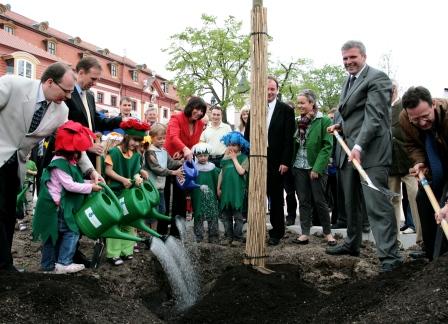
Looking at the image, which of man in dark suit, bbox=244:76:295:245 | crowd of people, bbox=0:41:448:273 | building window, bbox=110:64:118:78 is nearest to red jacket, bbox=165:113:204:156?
crowd of people, bbox=0:41:448:273

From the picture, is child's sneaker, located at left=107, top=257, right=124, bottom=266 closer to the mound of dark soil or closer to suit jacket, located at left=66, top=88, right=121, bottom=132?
the mound of dark soil

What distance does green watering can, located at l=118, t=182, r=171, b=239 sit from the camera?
3.97 meters

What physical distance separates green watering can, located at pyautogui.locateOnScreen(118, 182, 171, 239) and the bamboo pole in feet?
2.63

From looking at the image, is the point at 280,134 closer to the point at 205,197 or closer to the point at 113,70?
the point at 205,197

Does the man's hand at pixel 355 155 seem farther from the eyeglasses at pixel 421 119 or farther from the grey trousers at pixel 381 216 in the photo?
the eyeglasses at pixel 421 119

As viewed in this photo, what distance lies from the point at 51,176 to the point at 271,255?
2.20 metres

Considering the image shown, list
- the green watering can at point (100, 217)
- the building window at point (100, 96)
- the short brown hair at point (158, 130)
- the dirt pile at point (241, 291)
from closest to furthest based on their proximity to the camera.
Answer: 1. the dirt pile at point (241, 291)
2. the green watering can at point (100, 217)
3. the short brown hair at point (158, 130)
4. the building window at point (100, 96)

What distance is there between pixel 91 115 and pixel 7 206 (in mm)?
1318

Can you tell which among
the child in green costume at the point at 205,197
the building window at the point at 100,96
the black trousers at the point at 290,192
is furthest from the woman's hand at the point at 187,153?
the building window at the point at 100,96

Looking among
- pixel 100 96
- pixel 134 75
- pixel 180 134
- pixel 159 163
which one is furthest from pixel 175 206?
pixel 134 75

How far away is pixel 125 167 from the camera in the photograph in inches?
179

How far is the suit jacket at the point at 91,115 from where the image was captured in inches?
168

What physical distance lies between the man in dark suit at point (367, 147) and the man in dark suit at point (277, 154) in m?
0.72

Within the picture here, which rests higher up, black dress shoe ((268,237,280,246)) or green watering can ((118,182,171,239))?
green watering can ((118,182,171,239))
